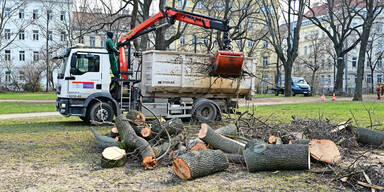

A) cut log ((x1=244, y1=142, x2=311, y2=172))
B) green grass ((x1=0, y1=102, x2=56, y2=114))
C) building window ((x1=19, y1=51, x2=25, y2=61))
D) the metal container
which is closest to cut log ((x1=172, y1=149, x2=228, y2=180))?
cut log ((x1=244, y1=142, x2=311, y2=172))

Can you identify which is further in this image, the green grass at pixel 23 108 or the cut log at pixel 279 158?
the green grass at pixel 23 108

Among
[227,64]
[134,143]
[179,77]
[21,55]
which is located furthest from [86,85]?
[21,55]

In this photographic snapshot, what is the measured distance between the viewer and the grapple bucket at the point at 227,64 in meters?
11.1

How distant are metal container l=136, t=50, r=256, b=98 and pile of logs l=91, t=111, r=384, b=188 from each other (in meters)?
3.65

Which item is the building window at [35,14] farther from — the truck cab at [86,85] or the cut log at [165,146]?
the cut log at [165,146]

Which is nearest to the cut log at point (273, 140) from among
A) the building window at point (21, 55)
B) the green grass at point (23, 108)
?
the green grass at point (23, 108)

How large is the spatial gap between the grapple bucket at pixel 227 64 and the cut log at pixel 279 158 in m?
5.67

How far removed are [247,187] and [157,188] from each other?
1.22 m

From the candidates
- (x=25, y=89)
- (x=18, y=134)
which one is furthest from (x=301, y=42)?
(x=18, y=134)

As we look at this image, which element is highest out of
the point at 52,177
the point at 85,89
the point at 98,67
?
the point at 98,67

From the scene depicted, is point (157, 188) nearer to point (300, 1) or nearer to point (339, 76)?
point (300, 1)

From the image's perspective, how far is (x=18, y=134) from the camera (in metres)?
9.85

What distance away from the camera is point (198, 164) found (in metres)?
5.36

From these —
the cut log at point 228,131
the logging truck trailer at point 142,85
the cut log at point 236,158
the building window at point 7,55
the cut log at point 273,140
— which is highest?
the building window at point 7,55
